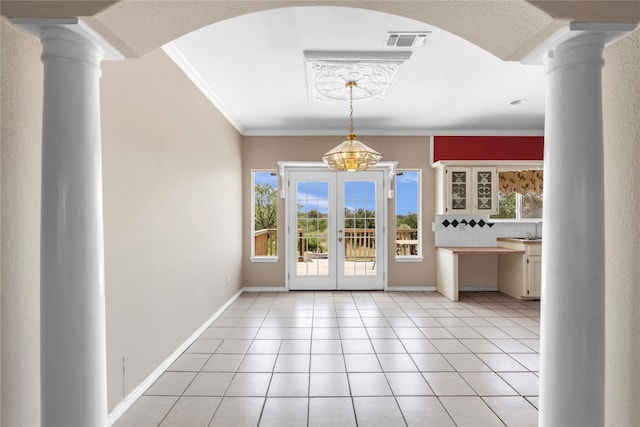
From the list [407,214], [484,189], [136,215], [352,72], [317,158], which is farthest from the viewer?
[407,214]

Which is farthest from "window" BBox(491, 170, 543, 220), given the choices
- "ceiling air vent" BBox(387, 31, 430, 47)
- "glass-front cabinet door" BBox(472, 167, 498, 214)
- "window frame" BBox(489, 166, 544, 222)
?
"ceiling air vent" BBox(387, 31, 430, 47)

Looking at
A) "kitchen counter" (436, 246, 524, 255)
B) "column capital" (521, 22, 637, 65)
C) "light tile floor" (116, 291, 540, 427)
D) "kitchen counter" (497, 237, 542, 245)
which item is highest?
"column capital" (521, 22, 637, 65)

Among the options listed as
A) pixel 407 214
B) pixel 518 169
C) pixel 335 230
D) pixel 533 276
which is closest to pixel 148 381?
pixel 335 230

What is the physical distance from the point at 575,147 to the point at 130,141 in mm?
2463

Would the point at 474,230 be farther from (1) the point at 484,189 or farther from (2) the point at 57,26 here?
(2) the point at 57,26

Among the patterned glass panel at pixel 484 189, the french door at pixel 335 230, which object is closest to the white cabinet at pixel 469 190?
the patterned glass panel at pixel 484 189

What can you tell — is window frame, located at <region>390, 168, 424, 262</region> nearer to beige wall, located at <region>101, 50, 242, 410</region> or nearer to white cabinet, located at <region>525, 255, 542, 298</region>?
white cabinet, located at <region>525, 255, 542, 298</region>

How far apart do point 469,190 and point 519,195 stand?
3.56ft

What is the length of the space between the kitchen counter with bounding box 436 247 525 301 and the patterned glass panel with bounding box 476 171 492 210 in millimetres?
677

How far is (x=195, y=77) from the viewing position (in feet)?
11.3

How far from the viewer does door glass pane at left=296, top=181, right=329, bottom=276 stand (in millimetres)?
5875

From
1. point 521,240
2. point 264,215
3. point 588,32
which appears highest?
point 588,32

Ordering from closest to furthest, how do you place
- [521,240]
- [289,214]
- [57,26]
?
[57,26], [521,240], [289,214]

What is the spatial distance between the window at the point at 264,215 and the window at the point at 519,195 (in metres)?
3.64
